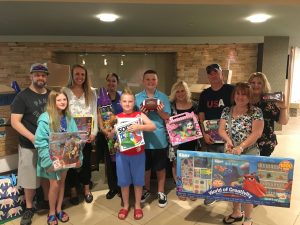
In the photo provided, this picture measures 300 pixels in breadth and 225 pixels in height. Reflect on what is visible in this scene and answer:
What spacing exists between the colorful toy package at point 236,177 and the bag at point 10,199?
1434mm

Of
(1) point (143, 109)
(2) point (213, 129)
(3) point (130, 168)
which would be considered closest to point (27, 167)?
(3) point (130, 168)

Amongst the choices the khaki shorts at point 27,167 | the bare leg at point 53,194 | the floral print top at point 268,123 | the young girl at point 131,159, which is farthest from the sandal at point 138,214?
the floral print top at point 268,123

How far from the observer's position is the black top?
2.43 m

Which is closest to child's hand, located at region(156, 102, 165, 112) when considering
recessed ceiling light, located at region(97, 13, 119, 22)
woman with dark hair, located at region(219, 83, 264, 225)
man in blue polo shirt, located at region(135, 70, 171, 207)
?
man in blue polo shirt, located at region(135, 70, 171, 207)

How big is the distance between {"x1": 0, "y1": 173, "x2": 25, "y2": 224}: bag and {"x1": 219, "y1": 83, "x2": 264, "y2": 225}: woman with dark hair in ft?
6.11

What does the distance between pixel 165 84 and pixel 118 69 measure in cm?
112

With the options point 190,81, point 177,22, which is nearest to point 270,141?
point 177,22

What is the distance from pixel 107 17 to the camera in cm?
348

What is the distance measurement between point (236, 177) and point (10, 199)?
1.93 meters

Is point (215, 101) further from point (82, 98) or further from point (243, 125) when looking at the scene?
point (82, 98)

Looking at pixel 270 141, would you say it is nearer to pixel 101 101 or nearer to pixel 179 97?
pixel 179 97

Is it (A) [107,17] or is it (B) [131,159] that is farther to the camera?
(A) [107,17]

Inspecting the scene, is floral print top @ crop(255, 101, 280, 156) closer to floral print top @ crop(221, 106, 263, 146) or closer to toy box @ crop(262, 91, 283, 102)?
toy box @ crop(262, 91, 283, 102)

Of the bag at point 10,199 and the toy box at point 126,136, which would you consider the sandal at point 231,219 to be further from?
the bag at point 10,199
